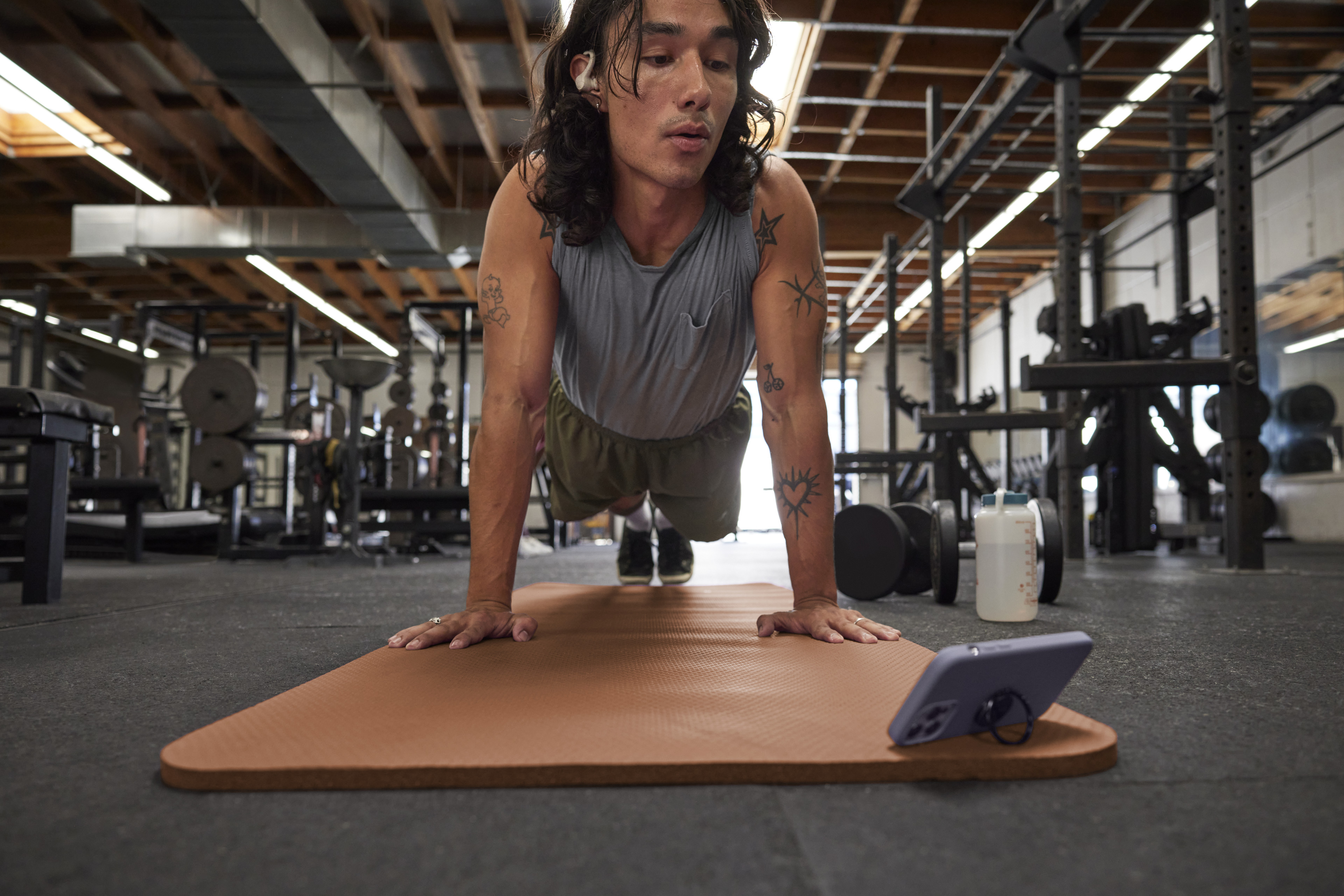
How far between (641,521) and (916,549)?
91 cm

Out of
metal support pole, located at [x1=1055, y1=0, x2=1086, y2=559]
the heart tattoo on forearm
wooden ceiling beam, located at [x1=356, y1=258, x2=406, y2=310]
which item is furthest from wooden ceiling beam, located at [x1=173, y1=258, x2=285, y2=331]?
the heart tattoo on forearm

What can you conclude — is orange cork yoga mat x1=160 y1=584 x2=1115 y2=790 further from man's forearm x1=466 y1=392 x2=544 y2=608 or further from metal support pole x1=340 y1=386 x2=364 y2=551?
metal support pole x1=340 y1=386 x2=364 y2=551

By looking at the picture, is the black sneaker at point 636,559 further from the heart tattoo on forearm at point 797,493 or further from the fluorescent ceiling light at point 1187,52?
the fluorescent ceiling light at point 1187,52

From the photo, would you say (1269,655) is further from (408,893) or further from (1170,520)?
(1170,520)

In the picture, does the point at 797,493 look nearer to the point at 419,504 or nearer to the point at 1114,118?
the point at 419,504

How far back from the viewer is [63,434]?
2.33 meters

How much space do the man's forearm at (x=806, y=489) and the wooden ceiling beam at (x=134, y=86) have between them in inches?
256

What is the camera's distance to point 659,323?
170cm

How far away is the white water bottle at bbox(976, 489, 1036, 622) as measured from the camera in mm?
1768

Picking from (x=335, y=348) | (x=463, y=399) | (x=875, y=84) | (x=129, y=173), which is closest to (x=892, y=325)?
(x=875, y=84)

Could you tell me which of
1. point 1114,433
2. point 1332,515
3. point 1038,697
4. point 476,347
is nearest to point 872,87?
point 1114,433

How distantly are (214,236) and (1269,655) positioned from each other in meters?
9.12

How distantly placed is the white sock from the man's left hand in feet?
4.28

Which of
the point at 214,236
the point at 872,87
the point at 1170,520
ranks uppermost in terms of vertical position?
the point at 872,87
